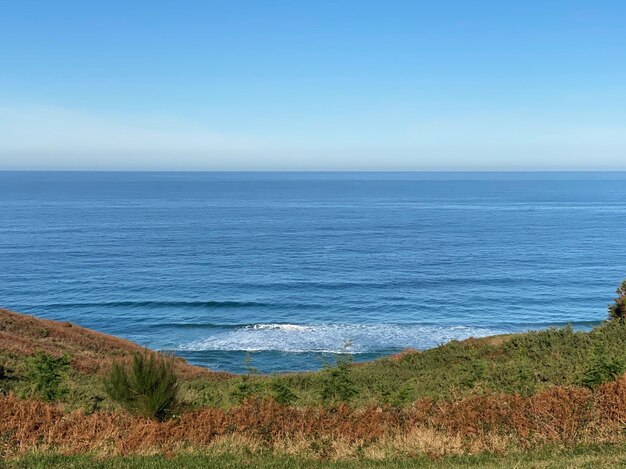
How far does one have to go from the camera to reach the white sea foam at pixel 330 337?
44969 mm

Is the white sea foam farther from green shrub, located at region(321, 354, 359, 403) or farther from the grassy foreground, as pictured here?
the grassy foreground

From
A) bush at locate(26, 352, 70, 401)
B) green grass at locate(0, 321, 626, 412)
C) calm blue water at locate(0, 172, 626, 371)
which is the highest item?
bush at locate(26, 352, 70, 401)

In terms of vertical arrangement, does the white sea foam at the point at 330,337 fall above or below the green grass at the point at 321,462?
below

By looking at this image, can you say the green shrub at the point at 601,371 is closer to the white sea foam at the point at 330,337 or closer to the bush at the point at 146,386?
the bush at the point at 146,386

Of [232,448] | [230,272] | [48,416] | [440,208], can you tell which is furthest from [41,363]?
[440,208]

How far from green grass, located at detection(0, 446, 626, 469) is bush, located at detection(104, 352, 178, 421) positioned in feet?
7.83

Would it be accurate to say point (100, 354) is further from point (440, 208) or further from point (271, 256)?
point (440, 208)

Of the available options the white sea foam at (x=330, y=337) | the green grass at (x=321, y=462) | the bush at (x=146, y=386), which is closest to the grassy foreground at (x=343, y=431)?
the green grass at (x=321, y=462)

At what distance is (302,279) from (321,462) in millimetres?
59139

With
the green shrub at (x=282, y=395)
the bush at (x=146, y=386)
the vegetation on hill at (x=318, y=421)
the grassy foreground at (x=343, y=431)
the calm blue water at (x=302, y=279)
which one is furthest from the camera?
the calm blue water at (x=302, y=279)

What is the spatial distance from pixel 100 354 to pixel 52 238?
7162 cm

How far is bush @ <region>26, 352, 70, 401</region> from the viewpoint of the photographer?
14906 millimetres

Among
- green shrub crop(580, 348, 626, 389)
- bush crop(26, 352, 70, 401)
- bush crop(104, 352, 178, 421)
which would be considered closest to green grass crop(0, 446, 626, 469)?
bush crop(104, 352, 178, 421)

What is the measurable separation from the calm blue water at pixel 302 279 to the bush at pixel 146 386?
Result: 28425 millimetres
